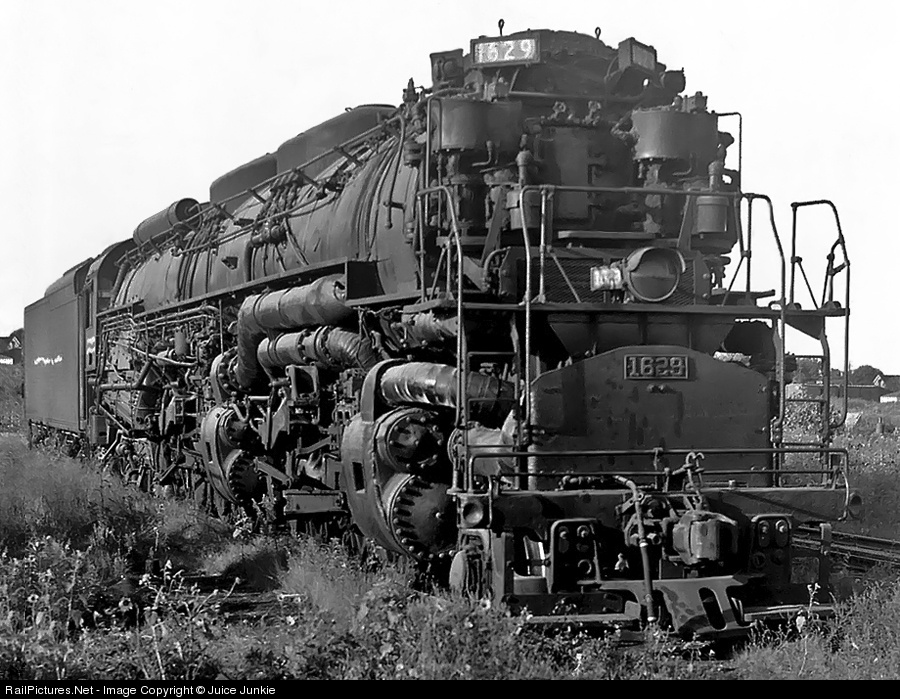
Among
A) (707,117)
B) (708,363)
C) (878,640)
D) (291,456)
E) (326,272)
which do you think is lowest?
(878,640)

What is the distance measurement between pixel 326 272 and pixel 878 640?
529 centimetres

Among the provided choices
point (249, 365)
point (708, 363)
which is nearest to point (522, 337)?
point (708, 363)

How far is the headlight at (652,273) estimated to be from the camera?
296 inches

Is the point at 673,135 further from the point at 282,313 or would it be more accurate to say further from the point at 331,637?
the point at 331,637

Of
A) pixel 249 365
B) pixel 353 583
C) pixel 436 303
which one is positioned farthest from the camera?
pixel 249 365

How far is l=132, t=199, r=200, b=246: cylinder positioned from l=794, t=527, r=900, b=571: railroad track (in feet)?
31.1

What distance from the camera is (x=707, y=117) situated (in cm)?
823

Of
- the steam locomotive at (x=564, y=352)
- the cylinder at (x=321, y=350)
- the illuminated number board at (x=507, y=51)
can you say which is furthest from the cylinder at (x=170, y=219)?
the illuminated number board at (x=507, y=51)

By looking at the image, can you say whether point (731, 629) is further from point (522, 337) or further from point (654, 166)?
point (654, 166)

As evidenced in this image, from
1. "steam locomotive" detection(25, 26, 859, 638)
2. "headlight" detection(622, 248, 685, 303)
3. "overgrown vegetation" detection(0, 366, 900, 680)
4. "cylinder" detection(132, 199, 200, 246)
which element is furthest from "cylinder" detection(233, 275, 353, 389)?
"cylinder" detection(132, 199, 200, 246)

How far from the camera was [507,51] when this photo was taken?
8352mm

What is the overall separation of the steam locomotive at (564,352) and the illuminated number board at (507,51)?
0.07 feet

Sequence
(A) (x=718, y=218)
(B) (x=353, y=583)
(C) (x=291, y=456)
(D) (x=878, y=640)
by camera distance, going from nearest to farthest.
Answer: (D) (x=878, y=640), (A) (x=718, y=218), (B) (x=353, y=583), (C) (x=291, y=456)

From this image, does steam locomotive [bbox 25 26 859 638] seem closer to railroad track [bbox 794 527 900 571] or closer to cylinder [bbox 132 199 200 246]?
railroad track [bbox 794 527 900 571]
